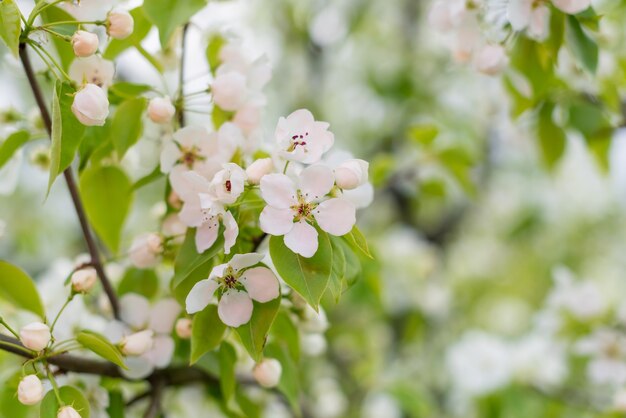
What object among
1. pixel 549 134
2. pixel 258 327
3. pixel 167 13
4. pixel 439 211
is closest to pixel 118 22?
pixel 167 13

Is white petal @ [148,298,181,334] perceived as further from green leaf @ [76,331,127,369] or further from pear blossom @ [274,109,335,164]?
pear blossom @ [274,109,335,164]

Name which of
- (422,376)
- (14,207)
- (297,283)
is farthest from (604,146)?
(14,207)

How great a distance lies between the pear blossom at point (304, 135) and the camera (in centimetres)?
60

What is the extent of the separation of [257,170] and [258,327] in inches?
5.2

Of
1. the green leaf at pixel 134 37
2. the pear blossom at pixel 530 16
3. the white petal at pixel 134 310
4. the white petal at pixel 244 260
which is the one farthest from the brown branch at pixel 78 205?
the pear blossom at pixel 530 16

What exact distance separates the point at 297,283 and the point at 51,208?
2904 millimetres

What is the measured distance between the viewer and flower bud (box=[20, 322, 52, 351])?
589mm

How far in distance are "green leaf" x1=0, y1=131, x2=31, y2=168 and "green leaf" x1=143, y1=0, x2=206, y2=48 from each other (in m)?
0.19

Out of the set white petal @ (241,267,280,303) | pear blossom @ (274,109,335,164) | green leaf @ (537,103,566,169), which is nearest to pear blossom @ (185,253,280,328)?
white petal @ (241,267,280,303)

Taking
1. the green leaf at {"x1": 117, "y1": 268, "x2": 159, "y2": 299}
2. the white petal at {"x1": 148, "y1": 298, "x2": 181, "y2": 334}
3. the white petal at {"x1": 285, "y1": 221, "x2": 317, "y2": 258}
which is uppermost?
the white petal at {"x1": 285, "y1": 221, "x2": 317, "y2": 258}

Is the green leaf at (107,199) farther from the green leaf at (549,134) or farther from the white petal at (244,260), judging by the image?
the green leaf at (549,134)

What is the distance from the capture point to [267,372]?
2.32 ft

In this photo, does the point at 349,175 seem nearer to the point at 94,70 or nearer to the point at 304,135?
the point at 304,135

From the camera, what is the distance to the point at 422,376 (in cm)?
219
